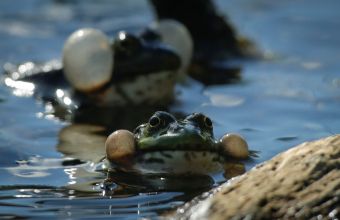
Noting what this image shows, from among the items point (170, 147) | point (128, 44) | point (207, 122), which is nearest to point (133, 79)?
point (128, 44)

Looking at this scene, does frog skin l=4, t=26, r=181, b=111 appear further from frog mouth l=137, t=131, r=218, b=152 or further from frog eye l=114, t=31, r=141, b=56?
frog mouth l=137, t=131, r=218, b=152

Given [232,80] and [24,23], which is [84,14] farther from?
[232,80]

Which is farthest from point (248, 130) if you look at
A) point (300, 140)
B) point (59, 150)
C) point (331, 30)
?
point (331, 30)

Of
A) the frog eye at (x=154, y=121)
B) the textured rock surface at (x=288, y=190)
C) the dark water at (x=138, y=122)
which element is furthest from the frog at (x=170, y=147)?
the textured rock surface at (x=288, y=190)

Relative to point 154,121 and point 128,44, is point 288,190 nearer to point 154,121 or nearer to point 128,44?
point 154,121

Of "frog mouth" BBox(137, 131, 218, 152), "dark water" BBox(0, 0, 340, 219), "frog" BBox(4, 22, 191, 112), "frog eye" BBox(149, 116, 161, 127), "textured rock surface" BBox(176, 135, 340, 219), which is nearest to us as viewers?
"textured rock surface" BBox(176, 135, 340, 219)

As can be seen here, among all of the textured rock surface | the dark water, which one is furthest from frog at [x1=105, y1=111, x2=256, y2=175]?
the textured rock surface
